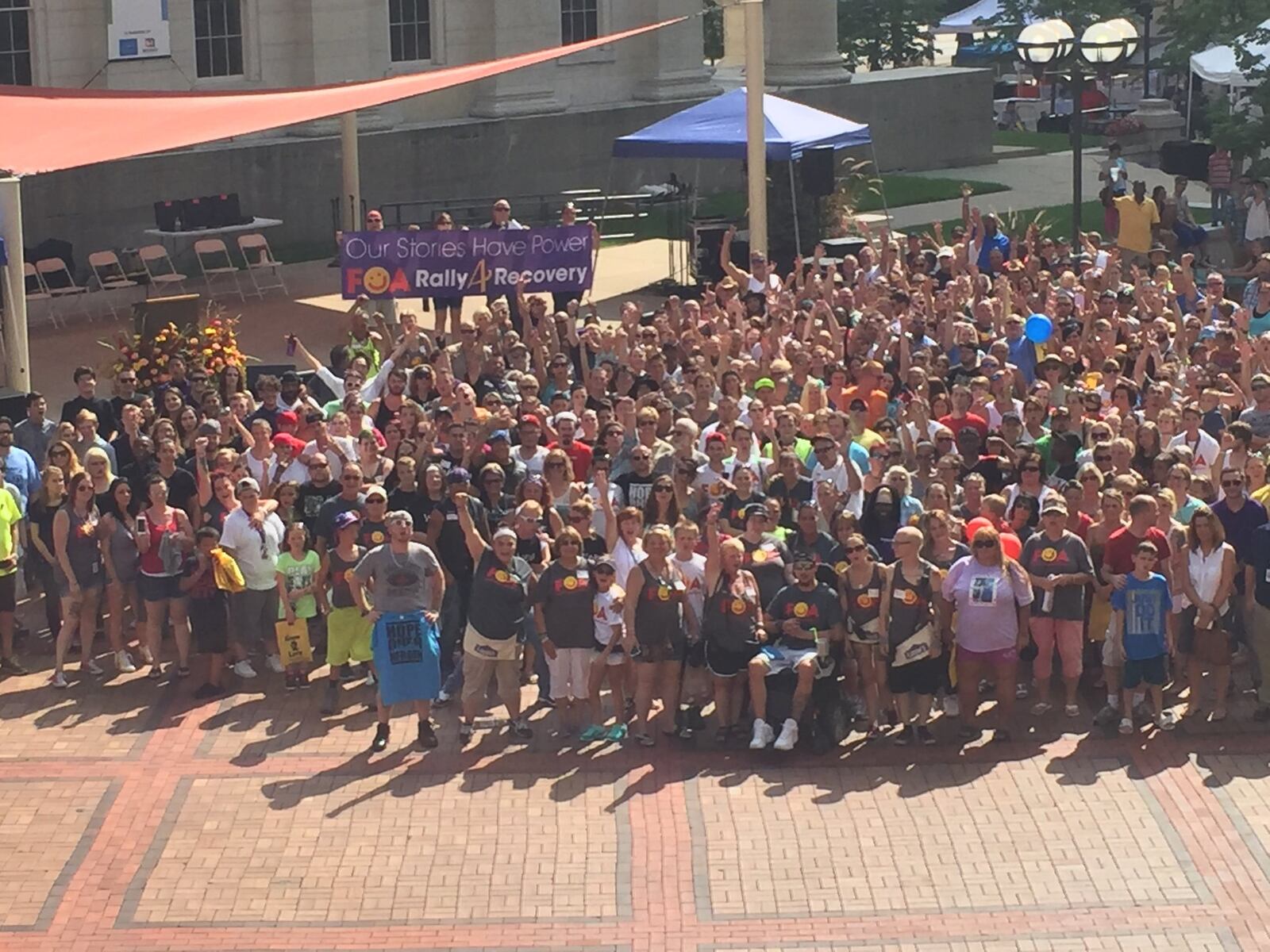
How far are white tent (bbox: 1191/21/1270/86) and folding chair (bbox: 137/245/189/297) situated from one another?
14.0 m

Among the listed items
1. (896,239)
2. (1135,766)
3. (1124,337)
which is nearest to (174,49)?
(896,239)

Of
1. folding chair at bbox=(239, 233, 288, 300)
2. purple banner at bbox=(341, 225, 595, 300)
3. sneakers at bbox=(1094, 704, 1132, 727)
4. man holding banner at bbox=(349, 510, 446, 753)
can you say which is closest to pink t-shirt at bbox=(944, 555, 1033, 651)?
sneakers at bbox=(1094, 704, 1132, 727)

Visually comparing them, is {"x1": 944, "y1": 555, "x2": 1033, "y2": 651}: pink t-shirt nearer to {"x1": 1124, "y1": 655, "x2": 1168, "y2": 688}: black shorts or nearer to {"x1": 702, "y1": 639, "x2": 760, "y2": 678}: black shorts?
{"x1": 1124, "y1": 655, "x2": 1168, "y2": 688}: black shorts

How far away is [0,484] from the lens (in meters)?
14.3

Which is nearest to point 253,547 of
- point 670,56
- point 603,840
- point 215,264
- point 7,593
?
point 7,593

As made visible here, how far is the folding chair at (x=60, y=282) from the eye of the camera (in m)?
25.0

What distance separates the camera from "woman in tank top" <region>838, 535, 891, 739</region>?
42.0ft

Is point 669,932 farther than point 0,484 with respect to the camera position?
No

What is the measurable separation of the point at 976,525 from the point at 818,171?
538 inches

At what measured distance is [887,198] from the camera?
109 feet

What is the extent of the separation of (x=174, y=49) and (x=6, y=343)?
511 inches

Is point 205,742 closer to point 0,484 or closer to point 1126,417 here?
point 0,484

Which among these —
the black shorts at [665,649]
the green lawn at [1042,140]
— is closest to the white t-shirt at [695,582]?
the black shorts at [665,649]

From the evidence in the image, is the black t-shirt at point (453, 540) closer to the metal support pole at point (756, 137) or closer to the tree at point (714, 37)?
the metal support pole at point (756, 137)
